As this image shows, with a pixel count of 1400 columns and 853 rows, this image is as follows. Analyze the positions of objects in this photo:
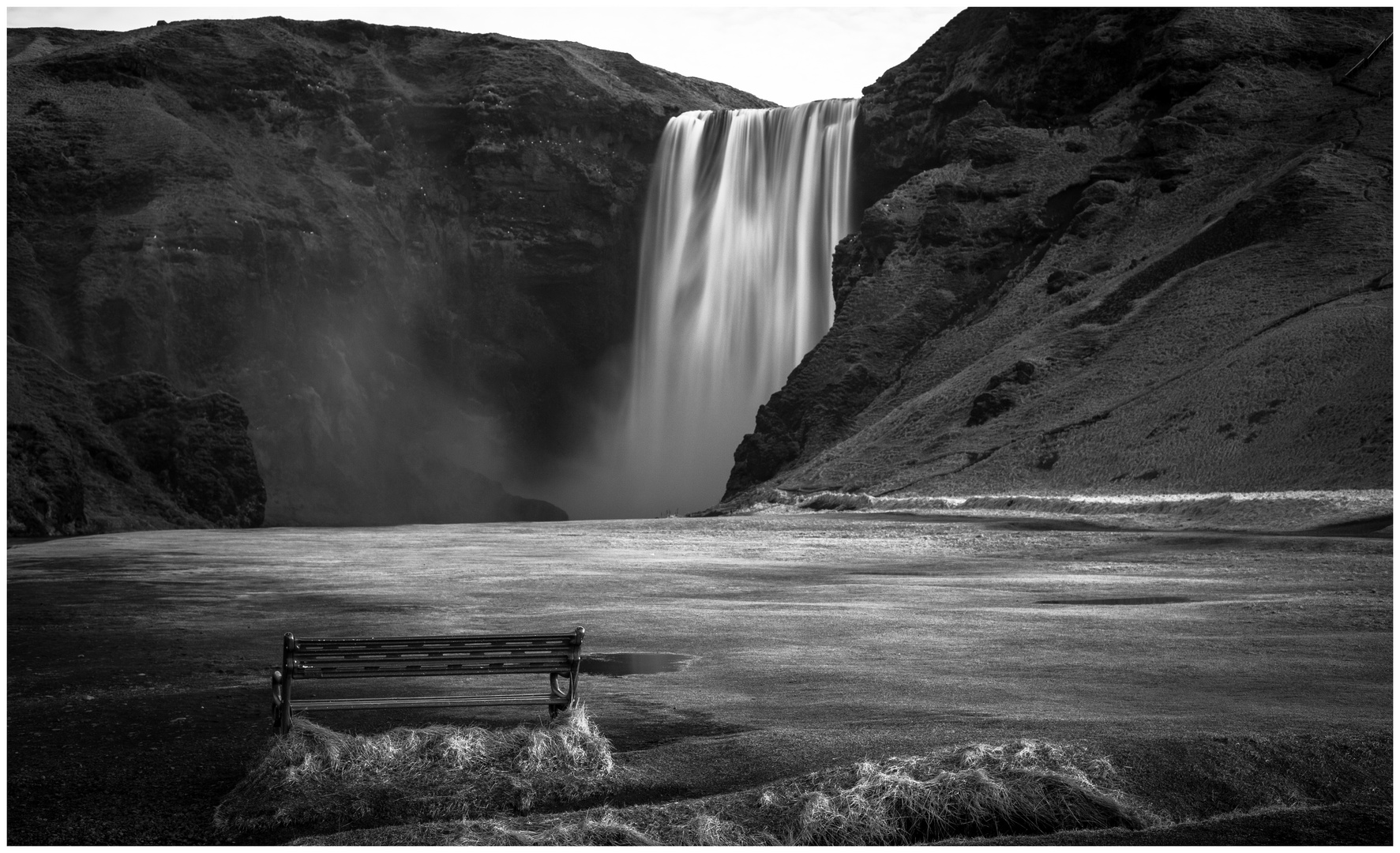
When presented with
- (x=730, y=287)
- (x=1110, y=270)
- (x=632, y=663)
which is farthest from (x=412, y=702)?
(x=730, y=287)

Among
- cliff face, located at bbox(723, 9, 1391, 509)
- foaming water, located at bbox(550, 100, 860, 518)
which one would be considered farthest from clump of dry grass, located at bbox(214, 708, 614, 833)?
foaming water, located at bbox(550, 100, 860, 518)

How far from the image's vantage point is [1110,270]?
7481 cm

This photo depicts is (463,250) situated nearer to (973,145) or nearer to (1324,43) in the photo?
(973,145)

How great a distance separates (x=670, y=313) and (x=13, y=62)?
5680cm

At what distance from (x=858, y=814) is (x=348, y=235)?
317 feet

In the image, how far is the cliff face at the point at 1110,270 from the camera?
54.2 metres

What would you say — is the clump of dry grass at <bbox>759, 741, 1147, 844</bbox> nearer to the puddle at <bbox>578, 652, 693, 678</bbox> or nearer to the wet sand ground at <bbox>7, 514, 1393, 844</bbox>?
the wet sand ground at <bbox>7, 514, 1393, 844</bbox>

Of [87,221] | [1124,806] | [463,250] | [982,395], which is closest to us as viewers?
[1124,806]

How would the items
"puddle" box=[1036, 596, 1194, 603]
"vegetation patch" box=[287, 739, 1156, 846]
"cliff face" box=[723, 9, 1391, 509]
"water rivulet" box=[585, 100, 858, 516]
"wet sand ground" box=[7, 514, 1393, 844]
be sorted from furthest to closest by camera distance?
"water rivulet" box=[585, 100, 858, 516] → "cliff face" box=[723, 9, 1391, 509] → "puddle" box=[1036, 596, 1194, 603] → "wet sand ground" box=[7, 514, 1393, 844] → "vegetation patch" box=[287, 739, 1156, 846]

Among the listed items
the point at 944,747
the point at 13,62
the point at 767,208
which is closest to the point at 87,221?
the point at 13,62

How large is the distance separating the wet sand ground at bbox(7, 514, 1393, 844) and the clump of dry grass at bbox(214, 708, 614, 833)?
374 millimetres

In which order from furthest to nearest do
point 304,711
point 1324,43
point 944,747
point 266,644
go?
point 1324,43 → point 266,644 → point 304,711 → point 944,747

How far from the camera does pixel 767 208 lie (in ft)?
292

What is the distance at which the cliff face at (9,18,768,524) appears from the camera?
3548 inches
